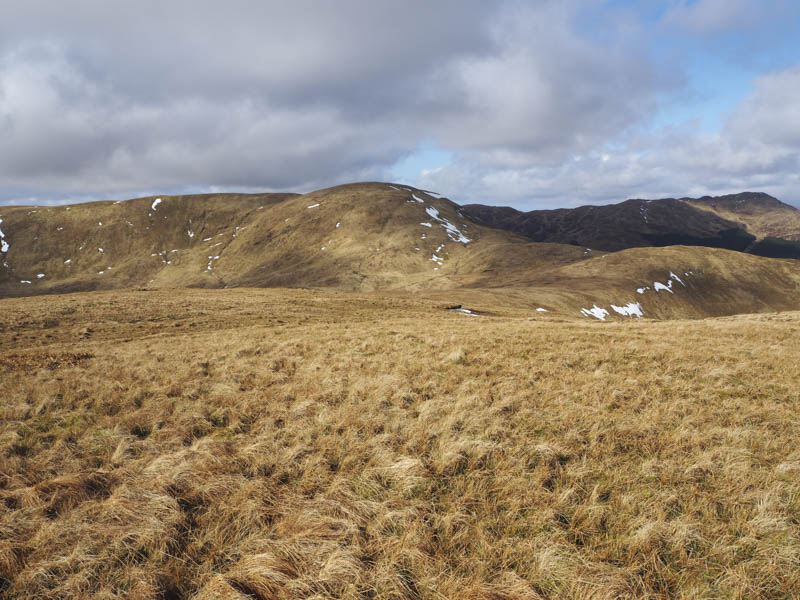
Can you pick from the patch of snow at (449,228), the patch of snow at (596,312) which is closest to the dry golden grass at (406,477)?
the patch of snow at (596,312)

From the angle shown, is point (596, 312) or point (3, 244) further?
point (3, 244)

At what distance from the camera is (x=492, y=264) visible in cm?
12494

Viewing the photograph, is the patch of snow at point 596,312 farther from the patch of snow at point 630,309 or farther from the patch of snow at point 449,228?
the patch of snow at point 449,228

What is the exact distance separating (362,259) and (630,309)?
87306 millimetres

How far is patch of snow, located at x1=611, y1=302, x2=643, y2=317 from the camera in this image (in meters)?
79.5

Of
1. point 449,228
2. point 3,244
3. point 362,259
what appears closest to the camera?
point 362,259

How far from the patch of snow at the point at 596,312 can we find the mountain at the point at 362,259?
38 cm

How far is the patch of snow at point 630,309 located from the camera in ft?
261

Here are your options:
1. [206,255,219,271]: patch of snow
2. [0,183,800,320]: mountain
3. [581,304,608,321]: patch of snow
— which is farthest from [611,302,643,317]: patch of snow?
[206,255,219,271]: patch of snow

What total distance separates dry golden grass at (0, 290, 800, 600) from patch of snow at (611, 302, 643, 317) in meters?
71.1

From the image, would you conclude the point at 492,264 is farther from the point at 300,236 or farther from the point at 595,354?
the point at 595,354

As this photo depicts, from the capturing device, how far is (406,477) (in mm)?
7055

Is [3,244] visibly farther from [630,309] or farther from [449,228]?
[630,309]

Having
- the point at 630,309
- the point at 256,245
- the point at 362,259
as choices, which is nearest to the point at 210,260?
the point at 256,245
